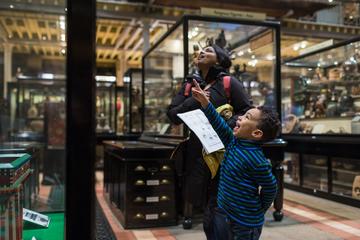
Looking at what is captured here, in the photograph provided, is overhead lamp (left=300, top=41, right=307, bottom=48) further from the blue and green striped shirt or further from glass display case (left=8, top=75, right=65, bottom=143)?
the blue and green striped shirt

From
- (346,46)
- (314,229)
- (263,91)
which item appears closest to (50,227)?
(314,229)

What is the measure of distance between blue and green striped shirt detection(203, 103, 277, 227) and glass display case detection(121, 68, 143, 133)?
5420mm

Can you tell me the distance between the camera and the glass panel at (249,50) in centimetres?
517

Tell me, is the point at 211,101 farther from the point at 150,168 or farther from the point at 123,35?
the point at 123,35

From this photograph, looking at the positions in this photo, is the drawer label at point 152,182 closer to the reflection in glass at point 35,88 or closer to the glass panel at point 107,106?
the reflection in glass at point 35,88

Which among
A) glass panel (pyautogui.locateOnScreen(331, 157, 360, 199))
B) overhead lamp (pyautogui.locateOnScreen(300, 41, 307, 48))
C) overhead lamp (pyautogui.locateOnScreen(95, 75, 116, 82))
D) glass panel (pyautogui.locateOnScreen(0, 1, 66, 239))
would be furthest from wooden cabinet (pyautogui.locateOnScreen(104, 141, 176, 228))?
overhead lamp (pyautogui.locateOnScreen(300, 41, 307, 48))

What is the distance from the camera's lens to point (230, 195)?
6.90ft

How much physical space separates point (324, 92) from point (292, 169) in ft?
4.80

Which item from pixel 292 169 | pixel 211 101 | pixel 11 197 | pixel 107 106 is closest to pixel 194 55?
pixel 211 101

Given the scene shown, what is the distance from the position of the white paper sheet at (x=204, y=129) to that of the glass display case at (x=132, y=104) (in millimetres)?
5101

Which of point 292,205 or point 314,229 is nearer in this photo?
point 314,229

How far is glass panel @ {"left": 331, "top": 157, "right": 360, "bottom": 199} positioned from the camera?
5.59 m

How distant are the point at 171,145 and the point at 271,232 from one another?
1.41 meters

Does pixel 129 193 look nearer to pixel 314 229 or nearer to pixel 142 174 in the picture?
pixel 142 174
